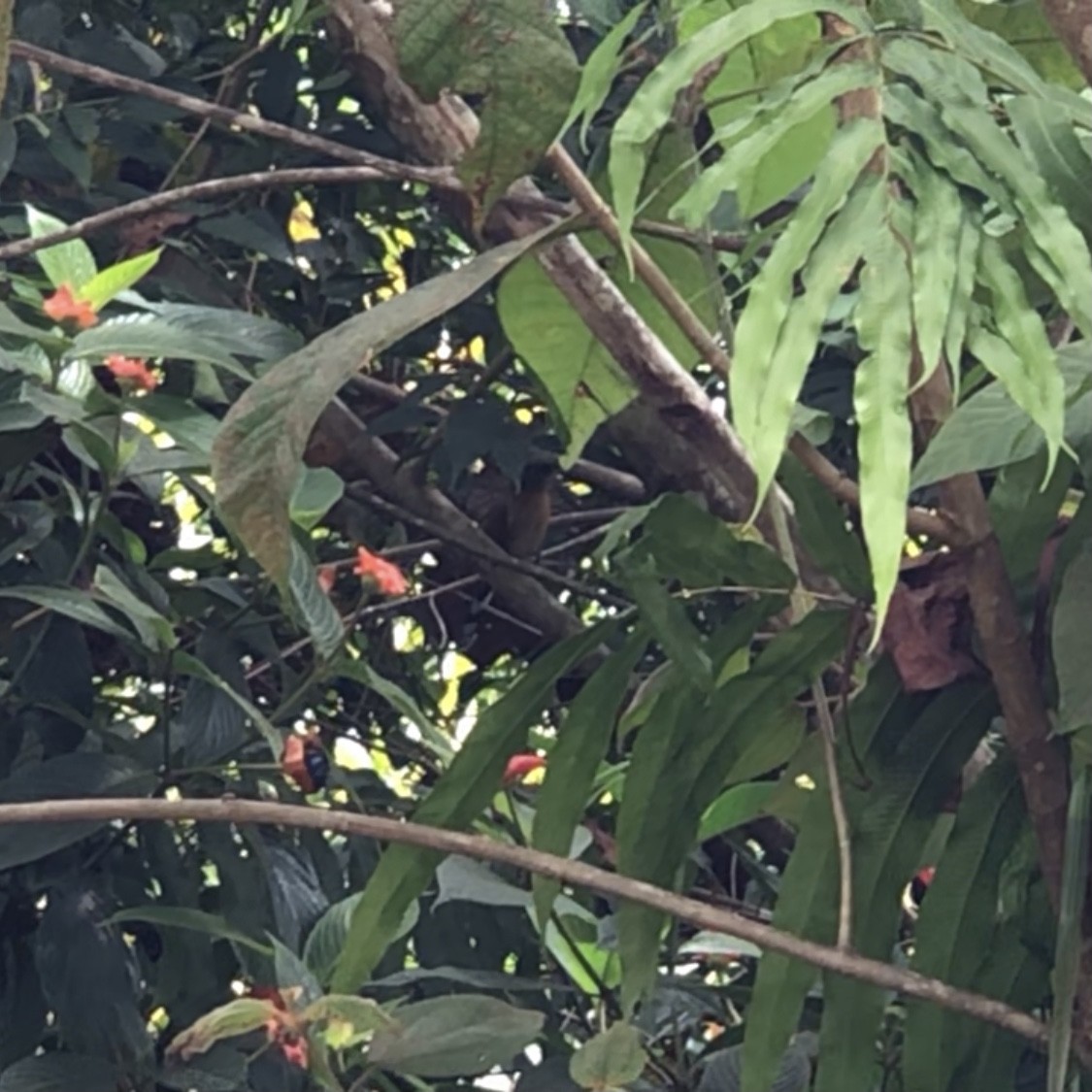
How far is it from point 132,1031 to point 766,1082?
0.32 m

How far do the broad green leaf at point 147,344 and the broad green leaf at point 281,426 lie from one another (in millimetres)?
304

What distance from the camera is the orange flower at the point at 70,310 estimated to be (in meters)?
0.81

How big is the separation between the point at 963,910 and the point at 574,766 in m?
0.14

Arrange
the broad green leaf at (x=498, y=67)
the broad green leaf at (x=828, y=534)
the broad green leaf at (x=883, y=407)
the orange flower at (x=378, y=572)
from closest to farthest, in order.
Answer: the broad green leaf at (x=883, y=407) → the broad green leaf at (x=498, y=67) → the broad green leaf at (x=828, y=534) → the orange flower at (x=378, y=572)

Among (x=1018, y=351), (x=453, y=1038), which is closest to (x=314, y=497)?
A: (x=453, y=1038)

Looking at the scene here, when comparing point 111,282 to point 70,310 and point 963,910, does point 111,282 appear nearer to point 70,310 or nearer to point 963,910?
point 70,310

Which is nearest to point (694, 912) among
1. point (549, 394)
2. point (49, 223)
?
point (549, 394)

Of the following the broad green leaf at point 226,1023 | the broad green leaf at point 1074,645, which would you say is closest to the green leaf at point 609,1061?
the broad green leaf at point 226,1023

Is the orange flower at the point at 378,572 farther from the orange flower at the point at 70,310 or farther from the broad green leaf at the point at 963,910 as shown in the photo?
the broad green leaf at the point at 963,910

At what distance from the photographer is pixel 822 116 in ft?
1.88

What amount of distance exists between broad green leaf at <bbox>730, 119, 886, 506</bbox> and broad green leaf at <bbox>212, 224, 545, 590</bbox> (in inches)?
4.4

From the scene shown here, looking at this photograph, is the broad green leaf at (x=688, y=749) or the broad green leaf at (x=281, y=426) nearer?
the broad green leaf at (x=281, y=426)

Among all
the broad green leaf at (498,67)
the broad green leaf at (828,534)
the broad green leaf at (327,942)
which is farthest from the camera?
the broad green leaf at (327,942)

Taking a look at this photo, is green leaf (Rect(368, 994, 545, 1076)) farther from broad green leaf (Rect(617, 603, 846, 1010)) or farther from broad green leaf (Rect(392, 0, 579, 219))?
broad green leaf (Rect(392, 0, 579, 219))
